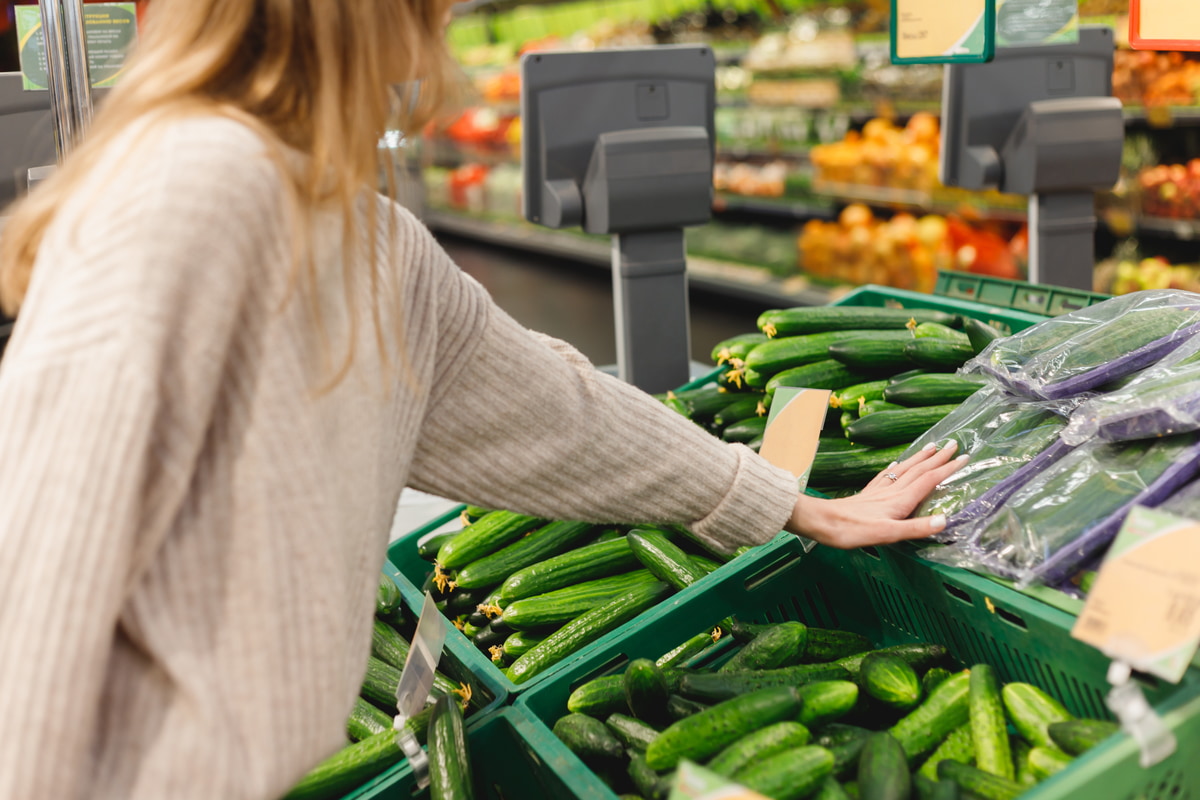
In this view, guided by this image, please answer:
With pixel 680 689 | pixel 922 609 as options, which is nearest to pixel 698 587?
pixel 680 689

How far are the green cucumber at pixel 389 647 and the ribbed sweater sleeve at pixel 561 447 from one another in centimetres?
64

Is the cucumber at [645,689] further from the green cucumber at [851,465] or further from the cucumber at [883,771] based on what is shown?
the green cucumber at [851,465]

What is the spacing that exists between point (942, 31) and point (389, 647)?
1630mm

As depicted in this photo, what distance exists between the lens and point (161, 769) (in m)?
0.81

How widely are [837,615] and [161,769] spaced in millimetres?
1178

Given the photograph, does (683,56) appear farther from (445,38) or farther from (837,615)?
(445,38)

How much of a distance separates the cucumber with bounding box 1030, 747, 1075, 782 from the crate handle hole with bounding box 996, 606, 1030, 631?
0.17m

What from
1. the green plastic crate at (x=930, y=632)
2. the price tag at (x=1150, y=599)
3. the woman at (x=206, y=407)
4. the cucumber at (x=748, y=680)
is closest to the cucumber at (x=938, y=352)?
the green plastic crate at (x=930, y=632)

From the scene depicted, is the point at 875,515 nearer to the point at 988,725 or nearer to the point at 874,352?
the point at 988,725

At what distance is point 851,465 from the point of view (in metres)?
1.81

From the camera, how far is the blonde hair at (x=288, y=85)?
859mm

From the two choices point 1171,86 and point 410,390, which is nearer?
point 410,390

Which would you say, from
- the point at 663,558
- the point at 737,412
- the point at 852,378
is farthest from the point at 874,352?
the point at 663,558

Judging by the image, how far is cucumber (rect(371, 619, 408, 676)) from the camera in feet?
5.81
